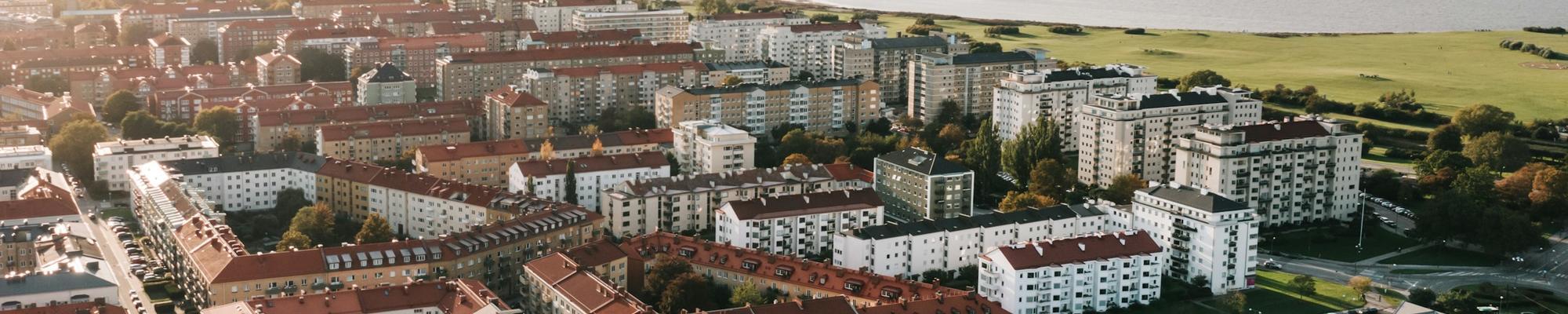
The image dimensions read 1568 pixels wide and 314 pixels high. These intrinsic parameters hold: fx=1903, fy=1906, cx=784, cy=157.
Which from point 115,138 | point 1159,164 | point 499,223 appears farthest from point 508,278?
point 115,138

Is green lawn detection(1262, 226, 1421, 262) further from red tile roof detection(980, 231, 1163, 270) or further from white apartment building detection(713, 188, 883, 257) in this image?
white apartment building detection(713, 188, 883, 257)

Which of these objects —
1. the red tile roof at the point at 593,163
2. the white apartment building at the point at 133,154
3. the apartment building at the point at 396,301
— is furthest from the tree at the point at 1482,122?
the white apartment building at the point at 133,154

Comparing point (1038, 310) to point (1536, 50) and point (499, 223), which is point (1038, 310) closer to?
point (499, 223)

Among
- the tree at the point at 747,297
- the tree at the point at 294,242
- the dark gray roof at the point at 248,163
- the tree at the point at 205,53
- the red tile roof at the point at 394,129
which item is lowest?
the tree at the point at 747,297

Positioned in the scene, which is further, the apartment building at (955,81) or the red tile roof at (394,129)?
the apartment building at (955,81)

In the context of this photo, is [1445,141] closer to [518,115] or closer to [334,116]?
[518,115]

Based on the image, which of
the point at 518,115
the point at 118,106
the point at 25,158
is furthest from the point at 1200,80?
the point at 25,158

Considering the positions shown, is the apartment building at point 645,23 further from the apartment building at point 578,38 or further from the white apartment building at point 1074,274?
the white apartment building at point 1074,274
